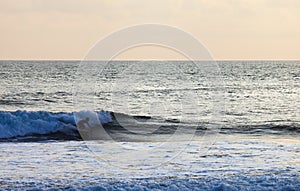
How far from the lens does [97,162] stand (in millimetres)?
16969

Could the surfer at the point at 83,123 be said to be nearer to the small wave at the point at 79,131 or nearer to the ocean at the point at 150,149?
the ocean at the point at 150,149

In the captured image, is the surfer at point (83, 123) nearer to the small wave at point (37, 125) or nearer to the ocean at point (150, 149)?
the ocean at point (150, 149)

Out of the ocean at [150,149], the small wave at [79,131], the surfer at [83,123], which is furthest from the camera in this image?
the surfer at [83,123]

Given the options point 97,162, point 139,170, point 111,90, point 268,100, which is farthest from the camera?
point 111,90

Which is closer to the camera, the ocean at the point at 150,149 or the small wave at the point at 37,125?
the ocean at the point at 150,149

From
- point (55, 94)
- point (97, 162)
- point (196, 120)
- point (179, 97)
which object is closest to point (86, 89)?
point (55, 94)

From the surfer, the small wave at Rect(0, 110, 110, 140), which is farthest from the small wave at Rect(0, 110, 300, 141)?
the surfer

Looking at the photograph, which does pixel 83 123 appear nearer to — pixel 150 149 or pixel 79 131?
pixel 79 131

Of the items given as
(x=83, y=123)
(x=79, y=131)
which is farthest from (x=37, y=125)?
(x=83, y=123)

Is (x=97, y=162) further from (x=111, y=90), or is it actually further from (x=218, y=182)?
(x=111, y=90)

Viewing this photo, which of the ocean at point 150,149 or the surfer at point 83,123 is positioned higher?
the ocean at point 150,149

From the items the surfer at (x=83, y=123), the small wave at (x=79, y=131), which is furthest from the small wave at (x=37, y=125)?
the surfer at (x=83, y=123)

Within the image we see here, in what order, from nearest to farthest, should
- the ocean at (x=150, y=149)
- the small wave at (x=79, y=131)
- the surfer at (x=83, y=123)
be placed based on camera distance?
1. the ocean at (x=150, y=149)
2. the small wave at (x=79, y=131)
3. the surfer at (x=83, y=123)

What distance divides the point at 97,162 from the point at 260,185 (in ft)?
17.2
